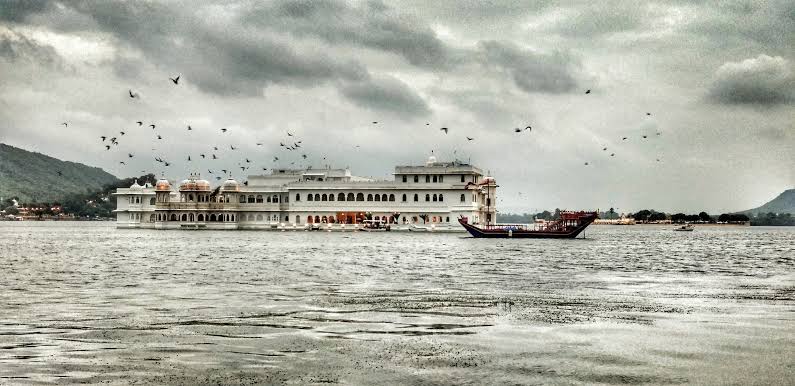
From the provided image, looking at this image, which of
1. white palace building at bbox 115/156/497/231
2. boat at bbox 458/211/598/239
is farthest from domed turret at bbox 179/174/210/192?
boat at bbox 458/211/598/239

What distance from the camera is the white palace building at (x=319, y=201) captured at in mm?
98000

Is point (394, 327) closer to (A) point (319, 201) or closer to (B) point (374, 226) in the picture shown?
(B) point (374, 226)

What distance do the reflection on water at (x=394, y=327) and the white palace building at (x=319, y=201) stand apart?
6566cm

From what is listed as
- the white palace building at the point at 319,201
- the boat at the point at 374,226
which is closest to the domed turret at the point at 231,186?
the white palace building at the point at 319,201

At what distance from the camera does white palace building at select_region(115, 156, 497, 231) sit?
3858 inches

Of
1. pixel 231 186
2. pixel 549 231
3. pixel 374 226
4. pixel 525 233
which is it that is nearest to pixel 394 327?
pixel 525 233

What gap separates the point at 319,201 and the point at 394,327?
89716mm

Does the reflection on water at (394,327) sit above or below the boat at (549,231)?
below

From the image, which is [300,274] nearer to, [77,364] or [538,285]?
[538,285]

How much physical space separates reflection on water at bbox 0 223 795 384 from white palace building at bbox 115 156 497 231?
215 ft

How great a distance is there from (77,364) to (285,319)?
19.6ft

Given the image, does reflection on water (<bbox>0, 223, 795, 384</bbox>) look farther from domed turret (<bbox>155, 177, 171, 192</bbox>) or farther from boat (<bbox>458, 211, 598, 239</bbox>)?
domed turret (<bbox>155, 177, 171, 192</bbox>)

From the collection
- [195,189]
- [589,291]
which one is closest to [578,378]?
[589,291]

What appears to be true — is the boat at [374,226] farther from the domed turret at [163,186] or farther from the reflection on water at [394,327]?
the reflection on water at [394,327]
